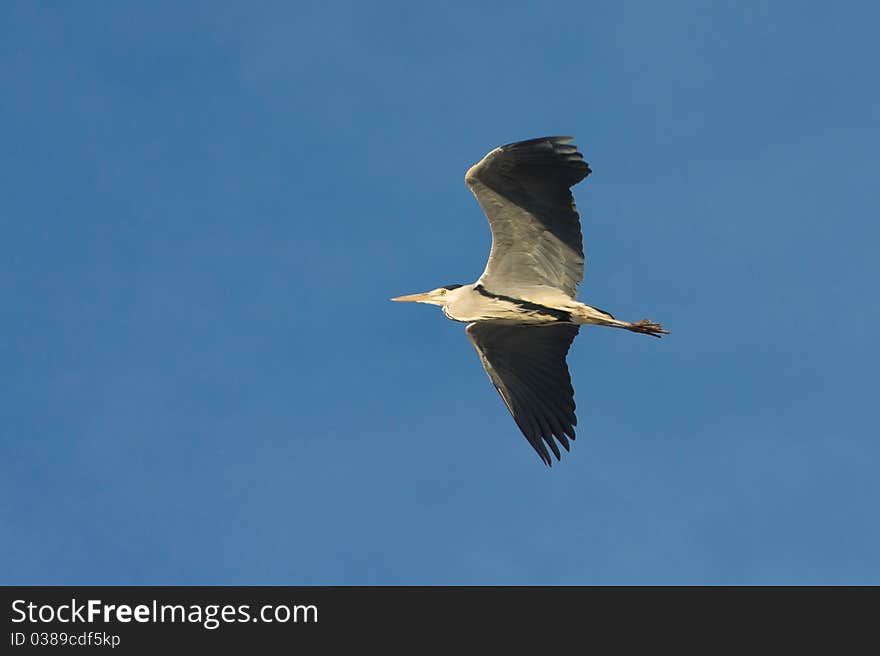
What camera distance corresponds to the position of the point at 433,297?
65.9 feet

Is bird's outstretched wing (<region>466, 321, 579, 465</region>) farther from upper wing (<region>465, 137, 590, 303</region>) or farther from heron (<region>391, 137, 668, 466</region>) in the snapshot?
upper wing (<region>465, 137, 590, 303</region>)

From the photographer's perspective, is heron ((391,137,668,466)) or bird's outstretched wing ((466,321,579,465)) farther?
bird's outstretched wing ((466,321,579,465))

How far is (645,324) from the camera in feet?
60.6

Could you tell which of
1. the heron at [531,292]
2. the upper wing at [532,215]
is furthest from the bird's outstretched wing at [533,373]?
the upper wing at [532,215]

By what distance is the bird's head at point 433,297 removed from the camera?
19.7 metres

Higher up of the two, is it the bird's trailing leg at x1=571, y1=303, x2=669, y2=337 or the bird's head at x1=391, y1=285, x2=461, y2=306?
the bird's head at x1=391, y1=285, x2=461, y2=306

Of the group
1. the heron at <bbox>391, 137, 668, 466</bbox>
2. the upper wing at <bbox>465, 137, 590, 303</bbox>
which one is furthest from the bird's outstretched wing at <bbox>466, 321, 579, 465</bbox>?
Answer: the upper wing at <bbox>465, 137, 590, 303</bbox>

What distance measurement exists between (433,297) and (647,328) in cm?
337

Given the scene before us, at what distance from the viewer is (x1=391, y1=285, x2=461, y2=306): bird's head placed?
19.7 m

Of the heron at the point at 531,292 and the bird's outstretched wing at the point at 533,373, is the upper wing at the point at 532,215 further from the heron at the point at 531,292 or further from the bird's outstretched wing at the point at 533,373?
the bird's outstretched wing at the point at 533,373

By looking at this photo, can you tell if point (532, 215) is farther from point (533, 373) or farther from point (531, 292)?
point (533, 373)

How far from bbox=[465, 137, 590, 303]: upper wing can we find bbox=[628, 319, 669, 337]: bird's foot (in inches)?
37.3
